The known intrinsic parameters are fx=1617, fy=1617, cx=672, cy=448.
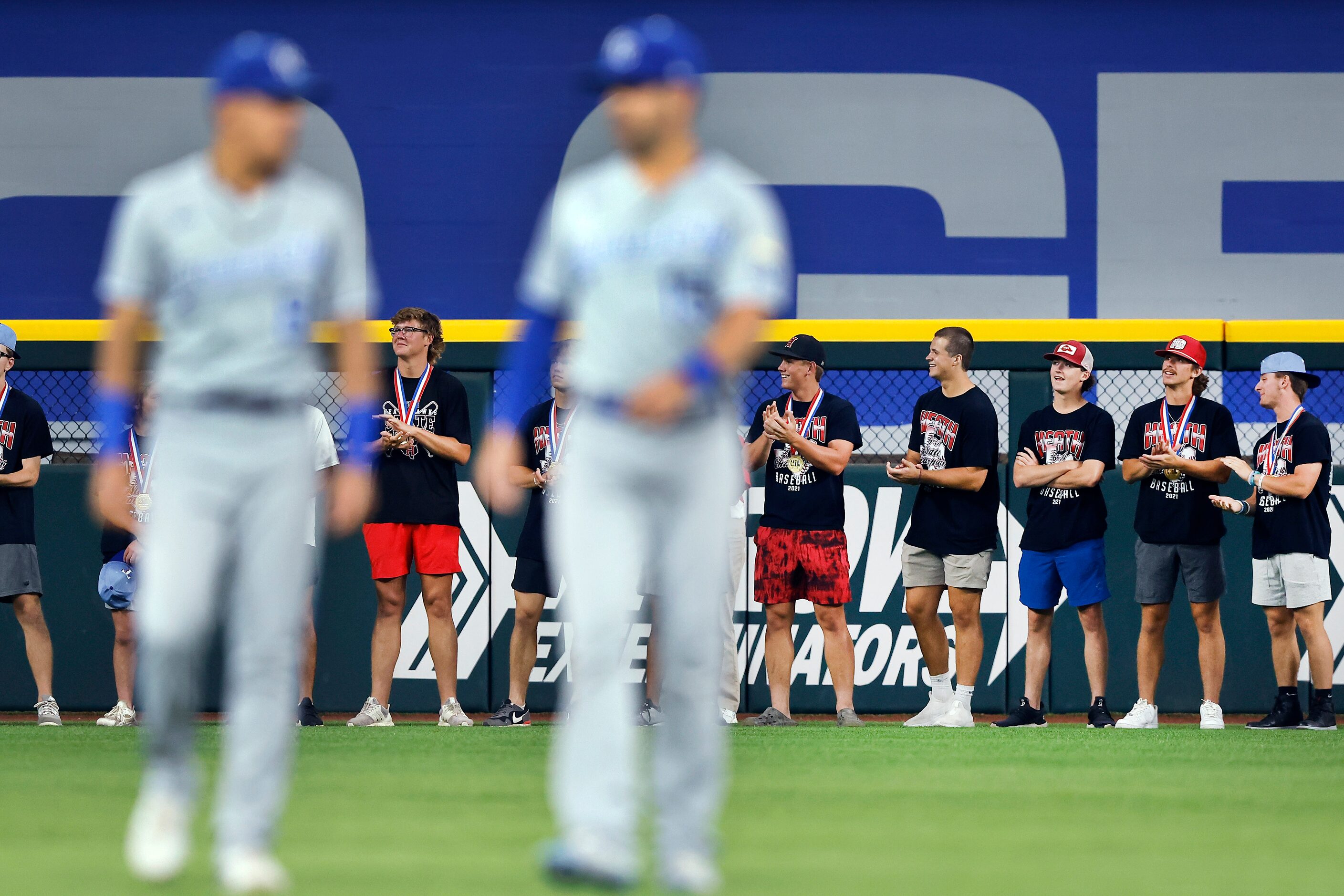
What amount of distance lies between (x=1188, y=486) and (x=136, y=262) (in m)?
6.75

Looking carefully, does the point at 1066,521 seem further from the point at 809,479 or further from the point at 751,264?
the point at 751,264

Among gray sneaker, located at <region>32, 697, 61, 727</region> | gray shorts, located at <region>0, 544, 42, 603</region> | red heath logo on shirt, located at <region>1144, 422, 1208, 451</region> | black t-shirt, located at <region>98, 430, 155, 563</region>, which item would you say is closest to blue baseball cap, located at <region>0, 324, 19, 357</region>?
black t-shirt, located at <region>98, 430, 155, 563</region>

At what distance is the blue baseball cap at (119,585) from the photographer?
346 inches

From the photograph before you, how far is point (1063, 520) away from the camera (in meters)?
9.05

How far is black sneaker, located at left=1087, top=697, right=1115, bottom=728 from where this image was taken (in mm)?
9070

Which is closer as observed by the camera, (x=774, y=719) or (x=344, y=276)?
(x=344, y=276)

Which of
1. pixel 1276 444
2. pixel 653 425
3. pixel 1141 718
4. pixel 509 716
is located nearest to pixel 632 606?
pixel 653 425

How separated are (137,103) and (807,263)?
5.94 metres

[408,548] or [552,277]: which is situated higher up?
[552,277]

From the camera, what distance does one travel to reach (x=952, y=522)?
914 centimetres

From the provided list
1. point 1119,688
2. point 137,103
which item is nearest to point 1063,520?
point 1119,688

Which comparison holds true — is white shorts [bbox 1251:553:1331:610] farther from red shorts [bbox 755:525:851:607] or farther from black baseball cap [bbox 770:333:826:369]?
black baseball cap [bbox 770:333:826:369]

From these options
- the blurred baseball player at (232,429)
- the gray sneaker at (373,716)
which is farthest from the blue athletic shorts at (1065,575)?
the blurred baseball player at (232,429)

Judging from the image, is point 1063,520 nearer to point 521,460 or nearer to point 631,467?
point 521,460
